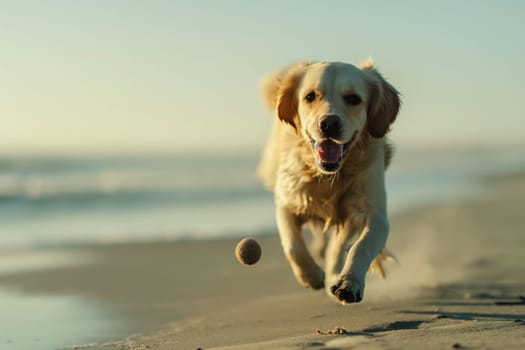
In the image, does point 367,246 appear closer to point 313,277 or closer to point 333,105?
point 313,277

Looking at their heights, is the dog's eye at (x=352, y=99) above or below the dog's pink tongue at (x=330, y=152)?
above

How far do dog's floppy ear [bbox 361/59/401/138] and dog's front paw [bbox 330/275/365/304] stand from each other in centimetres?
124

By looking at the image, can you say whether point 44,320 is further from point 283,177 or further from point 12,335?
point 283,177

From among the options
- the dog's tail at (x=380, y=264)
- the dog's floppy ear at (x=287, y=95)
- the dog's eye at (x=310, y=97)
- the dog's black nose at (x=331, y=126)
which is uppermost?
the dog's floppy ear at (x=287, y=95)

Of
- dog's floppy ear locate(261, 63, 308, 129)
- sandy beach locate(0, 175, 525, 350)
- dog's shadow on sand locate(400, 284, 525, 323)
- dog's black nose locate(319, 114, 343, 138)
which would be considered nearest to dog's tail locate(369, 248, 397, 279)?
sandy beach locate(0, 175, 525, 350)

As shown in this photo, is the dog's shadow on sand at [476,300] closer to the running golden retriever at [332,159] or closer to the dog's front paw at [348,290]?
the running golden retriever at [332,159]

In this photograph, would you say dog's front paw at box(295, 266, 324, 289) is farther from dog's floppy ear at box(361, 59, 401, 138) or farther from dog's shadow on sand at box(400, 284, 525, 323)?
dog's floppy ear at box(361, 59, 401, 138)

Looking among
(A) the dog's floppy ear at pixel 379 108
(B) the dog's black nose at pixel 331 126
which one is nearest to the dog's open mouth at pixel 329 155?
(B) the dog's black nose at pixel 331 126

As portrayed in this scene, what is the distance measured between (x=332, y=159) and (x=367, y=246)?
1.83ft

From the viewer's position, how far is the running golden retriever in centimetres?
499

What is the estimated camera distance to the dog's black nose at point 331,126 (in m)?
4.80

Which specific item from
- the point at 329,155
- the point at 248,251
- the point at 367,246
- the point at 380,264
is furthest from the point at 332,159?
the point at 380,264

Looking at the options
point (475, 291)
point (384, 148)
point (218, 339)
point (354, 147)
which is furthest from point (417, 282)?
point (218, 339)

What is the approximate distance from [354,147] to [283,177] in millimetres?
603
